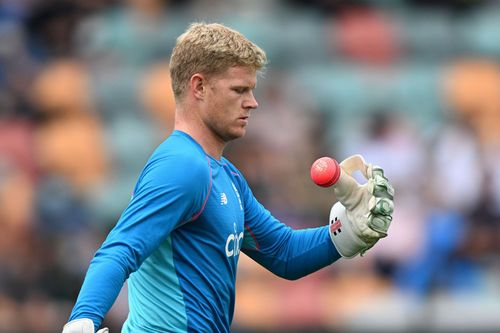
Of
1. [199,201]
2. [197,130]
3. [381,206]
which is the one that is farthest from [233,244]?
[381,206]

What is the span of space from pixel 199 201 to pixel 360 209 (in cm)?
81

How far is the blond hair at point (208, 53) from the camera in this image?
15.7 ft

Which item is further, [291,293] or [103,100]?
[103,100]

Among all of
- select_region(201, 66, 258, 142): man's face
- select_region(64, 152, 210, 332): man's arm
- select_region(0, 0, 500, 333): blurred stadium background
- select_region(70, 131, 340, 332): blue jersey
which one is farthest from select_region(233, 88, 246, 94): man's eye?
select_region(0, 0, 500, 333): blurred stadium background

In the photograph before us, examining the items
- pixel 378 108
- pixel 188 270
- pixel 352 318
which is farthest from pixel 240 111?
pixel 378 108

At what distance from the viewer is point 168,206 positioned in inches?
176

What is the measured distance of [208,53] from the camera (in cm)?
477

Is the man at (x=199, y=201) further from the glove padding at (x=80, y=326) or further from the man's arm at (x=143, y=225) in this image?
the glove padding at (x=80, y=326)

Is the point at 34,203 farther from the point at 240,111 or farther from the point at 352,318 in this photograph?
the point at 240,111

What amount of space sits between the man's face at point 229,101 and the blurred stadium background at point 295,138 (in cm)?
489

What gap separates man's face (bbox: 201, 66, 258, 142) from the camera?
4.83 metres

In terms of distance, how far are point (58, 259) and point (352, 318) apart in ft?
8.37

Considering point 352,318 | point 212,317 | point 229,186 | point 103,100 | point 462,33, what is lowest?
point 212,317

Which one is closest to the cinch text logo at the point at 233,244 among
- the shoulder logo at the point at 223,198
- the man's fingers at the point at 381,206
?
the shoulder logo at the point at 223,198
